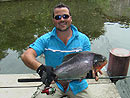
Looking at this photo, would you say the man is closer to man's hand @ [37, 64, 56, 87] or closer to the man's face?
the man's face

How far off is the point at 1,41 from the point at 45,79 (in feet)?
28.6

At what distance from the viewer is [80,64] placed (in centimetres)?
246

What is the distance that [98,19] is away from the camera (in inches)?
582

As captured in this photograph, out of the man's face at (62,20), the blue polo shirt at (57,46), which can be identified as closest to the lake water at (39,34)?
the blue polo shirt at (57,46)

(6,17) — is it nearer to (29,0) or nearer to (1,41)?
(1,41)

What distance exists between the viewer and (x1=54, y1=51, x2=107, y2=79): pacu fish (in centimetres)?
246

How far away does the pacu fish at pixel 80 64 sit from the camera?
2.46 metres

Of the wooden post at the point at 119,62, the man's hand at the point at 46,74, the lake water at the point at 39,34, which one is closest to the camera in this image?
the man's hand at the point at 46,74

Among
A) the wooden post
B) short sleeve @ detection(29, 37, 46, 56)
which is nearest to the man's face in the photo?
short sleeve @ detection(29, 37, 46, 56)


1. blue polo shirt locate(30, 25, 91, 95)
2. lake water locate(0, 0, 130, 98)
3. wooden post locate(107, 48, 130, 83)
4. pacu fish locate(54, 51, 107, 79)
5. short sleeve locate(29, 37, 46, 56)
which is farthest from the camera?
lake water locate(0, 0, 130, 98)

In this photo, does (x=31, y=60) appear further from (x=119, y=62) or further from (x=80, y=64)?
(x=119, y=62)

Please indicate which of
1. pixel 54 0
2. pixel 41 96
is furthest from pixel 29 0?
pixel 41 96

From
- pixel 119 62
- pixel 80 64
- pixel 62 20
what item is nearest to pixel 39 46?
pixel 62 20

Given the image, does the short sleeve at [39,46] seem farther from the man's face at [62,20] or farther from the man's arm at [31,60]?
the man's face at [62,20]
